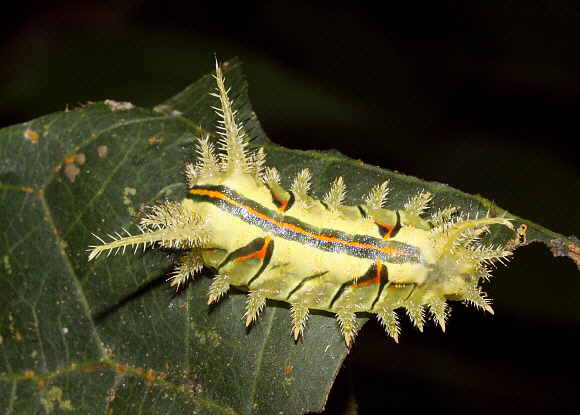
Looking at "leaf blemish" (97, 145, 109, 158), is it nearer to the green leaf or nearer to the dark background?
the green leaf

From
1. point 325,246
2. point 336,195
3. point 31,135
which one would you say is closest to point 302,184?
point 336,195

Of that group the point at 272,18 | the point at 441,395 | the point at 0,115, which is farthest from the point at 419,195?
the point at 0,115

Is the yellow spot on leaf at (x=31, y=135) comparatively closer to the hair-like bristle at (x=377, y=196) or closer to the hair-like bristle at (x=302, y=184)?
the hair-like bristle at (x=302, y=184)

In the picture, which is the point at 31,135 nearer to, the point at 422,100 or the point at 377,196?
the point at 377,196

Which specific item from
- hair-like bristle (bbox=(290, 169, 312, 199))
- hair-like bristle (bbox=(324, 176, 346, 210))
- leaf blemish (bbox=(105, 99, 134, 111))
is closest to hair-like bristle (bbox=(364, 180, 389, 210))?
hair-like bristle (bbox=(324, 176, 346, 210))

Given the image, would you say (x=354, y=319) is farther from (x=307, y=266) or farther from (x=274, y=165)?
(x=274, y=165)

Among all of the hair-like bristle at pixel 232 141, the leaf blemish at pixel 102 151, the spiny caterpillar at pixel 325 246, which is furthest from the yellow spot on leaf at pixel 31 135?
the hair-like bristle at pixel 232 141
